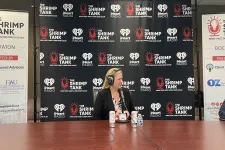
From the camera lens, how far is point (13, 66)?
4.86 meters

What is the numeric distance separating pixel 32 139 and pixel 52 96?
2.61 m

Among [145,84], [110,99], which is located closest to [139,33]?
[145,84]

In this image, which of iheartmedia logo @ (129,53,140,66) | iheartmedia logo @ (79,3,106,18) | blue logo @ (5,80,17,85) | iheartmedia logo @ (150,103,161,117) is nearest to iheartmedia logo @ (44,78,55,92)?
blue logo @ (5,80,17,85)

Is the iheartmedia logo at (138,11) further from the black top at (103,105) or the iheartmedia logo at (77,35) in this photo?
the black top at (103,105)

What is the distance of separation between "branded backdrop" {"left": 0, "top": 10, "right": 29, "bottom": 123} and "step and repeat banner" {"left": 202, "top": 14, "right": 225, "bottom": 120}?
9.78ft

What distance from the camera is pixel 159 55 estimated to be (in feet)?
16.6

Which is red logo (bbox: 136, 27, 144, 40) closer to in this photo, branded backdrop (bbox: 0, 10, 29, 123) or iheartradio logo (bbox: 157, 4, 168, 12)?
iheartradio logo (bbox: 157, 4, 168, 12)

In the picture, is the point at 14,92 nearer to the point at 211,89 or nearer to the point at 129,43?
the point at 129,43

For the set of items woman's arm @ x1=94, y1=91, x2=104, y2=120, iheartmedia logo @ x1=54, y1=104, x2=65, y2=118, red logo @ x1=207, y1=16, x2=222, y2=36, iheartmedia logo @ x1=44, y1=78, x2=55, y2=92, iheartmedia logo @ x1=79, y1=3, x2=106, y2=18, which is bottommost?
iheartmedia logo @ x1=54, y1=104, x2=65, y2=118

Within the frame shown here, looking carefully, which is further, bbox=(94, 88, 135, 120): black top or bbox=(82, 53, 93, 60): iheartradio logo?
bbox=(82, 53, 93, 60): iheartradio logo

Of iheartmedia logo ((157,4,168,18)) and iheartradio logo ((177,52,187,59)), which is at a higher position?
iheartmedia logo ((157,4,168,18))

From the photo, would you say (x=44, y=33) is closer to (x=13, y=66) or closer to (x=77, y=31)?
(x=77, y=31)

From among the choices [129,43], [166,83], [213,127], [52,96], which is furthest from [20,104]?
[213,127]

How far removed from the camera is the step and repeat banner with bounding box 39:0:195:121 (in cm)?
497
